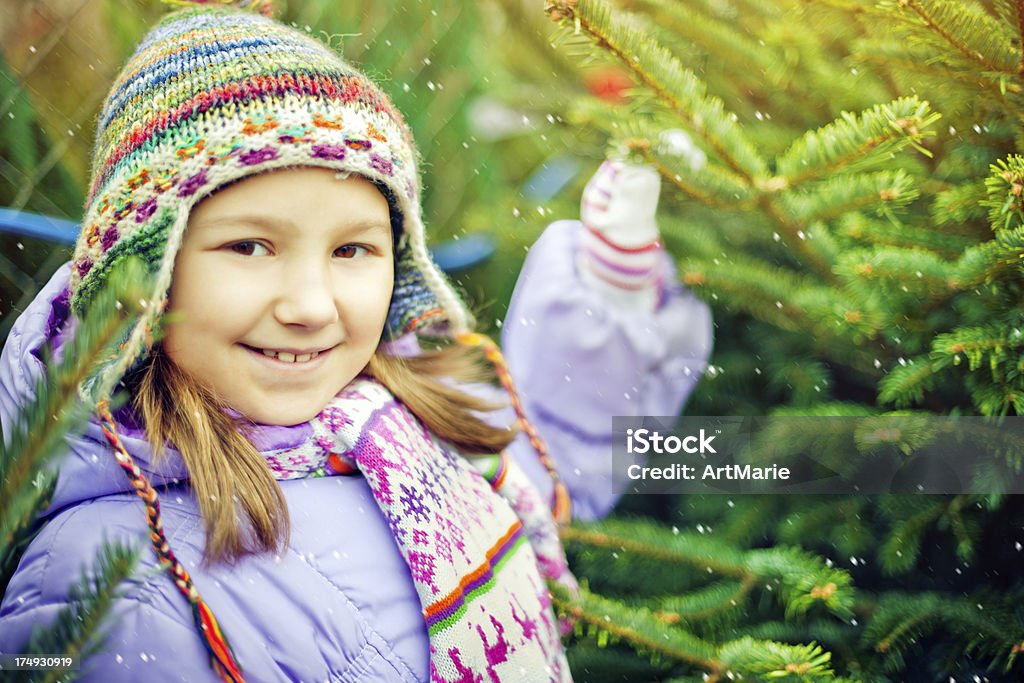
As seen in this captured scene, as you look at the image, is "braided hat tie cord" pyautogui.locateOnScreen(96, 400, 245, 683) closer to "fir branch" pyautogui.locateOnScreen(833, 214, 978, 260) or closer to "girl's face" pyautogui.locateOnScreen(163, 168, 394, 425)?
"girl's face" pyautogui.locateOnScreen(163, 168, 394, 425)

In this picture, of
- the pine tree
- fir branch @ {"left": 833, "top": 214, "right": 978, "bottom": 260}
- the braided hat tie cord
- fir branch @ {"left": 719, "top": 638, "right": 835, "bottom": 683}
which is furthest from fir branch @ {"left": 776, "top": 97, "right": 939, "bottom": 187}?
the braided hat tie cord

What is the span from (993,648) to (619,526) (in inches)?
18.3

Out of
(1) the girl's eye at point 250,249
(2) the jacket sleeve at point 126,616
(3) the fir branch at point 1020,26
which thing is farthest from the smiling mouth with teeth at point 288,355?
(3) the fir branch at point 1020,26

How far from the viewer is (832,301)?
3.32 feet

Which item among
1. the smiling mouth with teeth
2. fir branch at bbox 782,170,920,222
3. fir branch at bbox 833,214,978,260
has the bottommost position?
fir branch at bbox 833,214,978,260

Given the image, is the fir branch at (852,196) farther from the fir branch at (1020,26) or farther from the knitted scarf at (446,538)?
the knitted scarf at (446,538)

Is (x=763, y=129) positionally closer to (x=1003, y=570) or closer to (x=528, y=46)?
(x=528, y=46)

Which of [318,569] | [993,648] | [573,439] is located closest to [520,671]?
[318,569]

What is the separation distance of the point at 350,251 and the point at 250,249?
0.12 m

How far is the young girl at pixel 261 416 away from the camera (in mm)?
799

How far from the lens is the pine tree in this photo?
0.87 metres

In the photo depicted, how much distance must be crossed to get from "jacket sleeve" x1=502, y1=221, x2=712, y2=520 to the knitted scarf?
10.4 inches

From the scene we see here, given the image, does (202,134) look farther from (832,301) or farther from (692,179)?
(832,301)

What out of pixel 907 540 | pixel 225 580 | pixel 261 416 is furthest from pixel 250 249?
pixel 907 540
